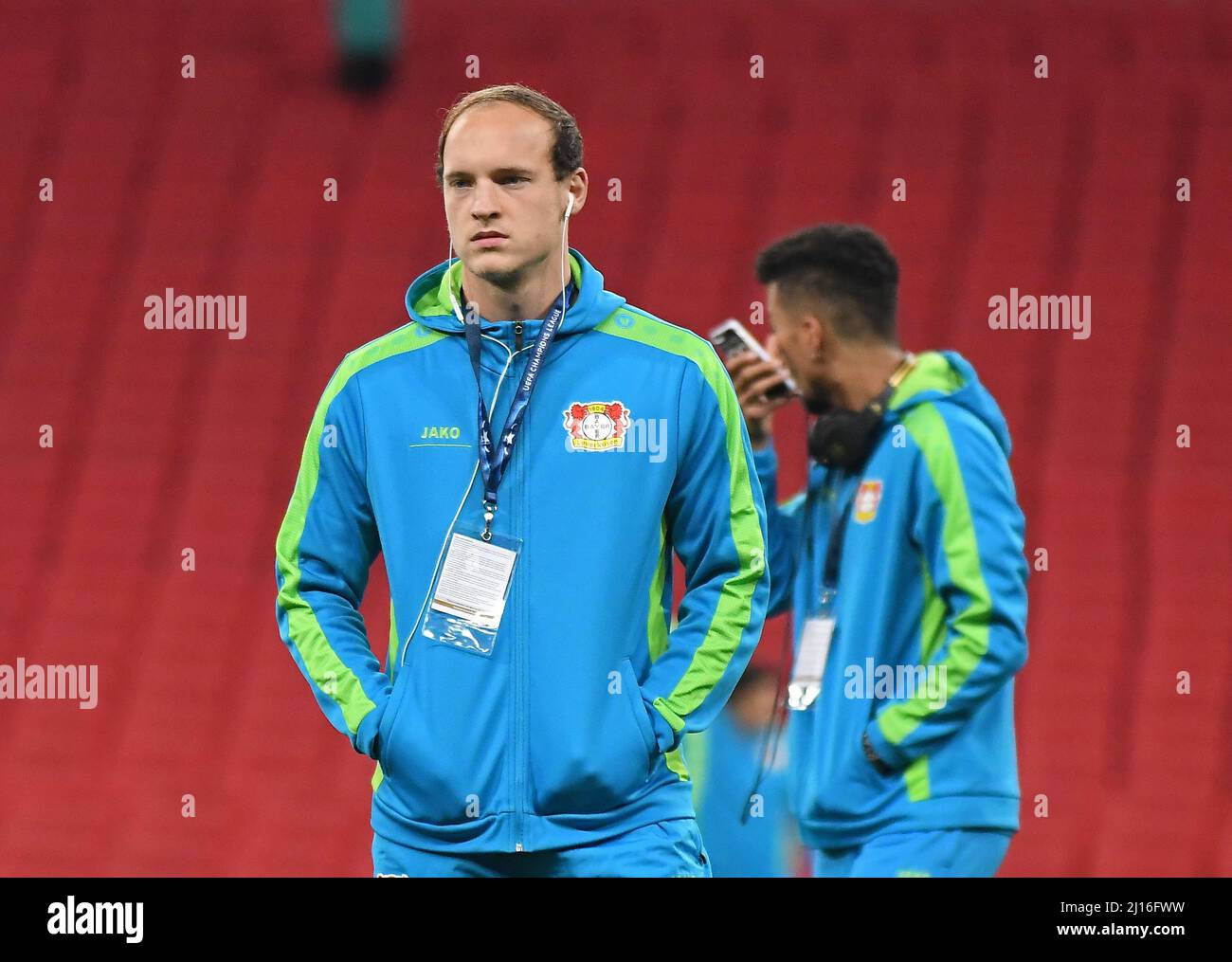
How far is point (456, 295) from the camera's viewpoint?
2.89 metres

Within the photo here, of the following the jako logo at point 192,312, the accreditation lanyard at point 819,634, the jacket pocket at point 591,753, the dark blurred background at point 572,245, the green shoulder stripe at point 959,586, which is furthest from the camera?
the jako logo at point 192,312

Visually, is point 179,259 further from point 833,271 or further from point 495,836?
point 495,836

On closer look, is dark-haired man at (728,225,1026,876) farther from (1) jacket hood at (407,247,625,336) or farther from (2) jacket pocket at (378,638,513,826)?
→ (2) jacket pocket at (378,638,513,826)

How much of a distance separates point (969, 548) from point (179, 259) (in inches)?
191

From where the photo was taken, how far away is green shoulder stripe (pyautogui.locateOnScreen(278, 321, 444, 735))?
2727 millimetres

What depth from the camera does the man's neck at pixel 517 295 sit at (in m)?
2.81

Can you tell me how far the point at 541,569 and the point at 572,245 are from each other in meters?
5.01

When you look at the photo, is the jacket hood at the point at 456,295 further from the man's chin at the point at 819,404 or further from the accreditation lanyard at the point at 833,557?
the man's chin at the point at 819,404

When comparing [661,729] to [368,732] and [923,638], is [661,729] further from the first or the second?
[923,638]

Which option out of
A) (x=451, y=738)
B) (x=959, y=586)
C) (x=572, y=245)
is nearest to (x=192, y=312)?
(x=572, y=245)

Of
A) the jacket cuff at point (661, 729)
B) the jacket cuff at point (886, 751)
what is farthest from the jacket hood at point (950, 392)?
the jacket cuff at point (661, 729)

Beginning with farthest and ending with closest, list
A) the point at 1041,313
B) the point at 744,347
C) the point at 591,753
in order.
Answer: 1. the point at 1041,313
2. the point at 744,347
3. the point at 591,753

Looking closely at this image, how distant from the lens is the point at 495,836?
104 inches

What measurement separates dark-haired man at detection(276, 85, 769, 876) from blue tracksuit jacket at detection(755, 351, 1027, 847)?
27.9 inches
